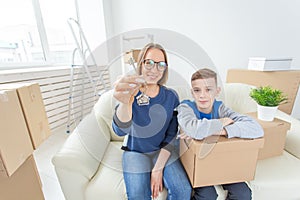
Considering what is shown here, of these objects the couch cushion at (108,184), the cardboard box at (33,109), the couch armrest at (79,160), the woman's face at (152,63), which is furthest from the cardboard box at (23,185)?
the woman's face at (152,63)

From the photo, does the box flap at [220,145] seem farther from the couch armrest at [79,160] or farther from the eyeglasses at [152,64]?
the couch armrest at [79,160]

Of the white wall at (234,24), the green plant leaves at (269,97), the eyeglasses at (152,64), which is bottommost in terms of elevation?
the green plant leaves at (269,97)

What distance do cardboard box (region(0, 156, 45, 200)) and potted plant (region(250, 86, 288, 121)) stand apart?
1.20 m

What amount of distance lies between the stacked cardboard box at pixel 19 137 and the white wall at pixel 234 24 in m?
1.35

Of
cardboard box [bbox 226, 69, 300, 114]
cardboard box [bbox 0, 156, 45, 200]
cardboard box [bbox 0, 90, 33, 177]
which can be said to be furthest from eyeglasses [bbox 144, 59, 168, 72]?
cardboard box [bbox 226, 69, 300, 114]

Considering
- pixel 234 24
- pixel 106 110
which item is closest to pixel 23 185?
pixel 106 110

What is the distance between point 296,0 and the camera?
1.39m

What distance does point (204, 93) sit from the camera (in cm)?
81

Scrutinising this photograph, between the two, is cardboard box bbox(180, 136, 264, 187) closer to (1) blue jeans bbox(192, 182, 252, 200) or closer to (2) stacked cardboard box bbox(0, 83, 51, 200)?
(1) blue jeans bbox(192, 182, 252, 200)

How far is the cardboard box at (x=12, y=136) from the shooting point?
70 centimetres

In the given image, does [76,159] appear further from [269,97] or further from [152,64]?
[269,97]

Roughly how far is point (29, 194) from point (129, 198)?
564 millimetres

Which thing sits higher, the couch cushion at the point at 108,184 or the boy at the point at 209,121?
the boy at the point at 209,121

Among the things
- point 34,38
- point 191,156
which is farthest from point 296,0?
point 34,38
